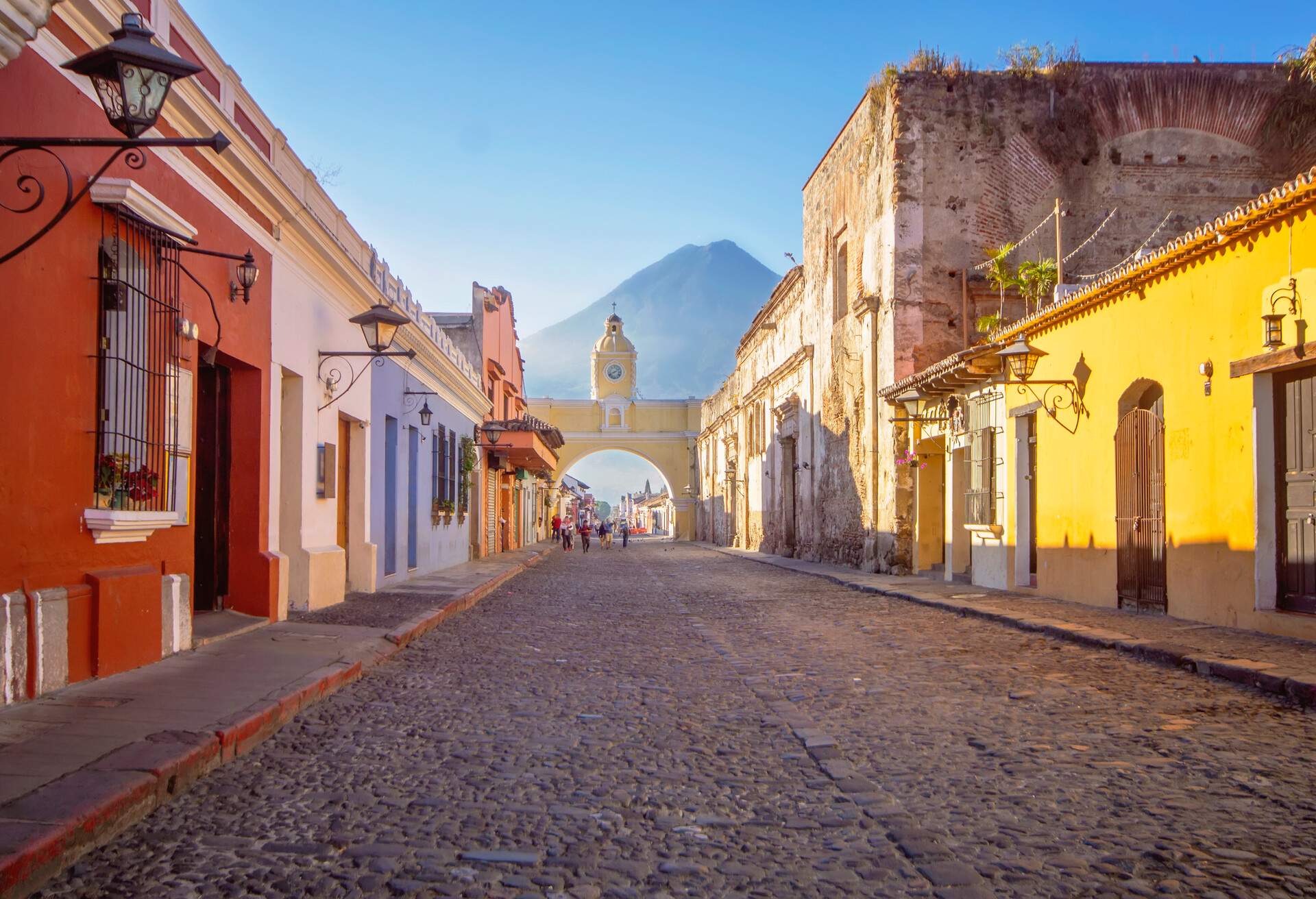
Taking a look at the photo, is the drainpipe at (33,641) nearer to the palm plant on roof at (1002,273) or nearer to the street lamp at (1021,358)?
the street lamp at (1021,358)

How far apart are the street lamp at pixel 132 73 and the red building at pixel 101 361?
0.89 meters

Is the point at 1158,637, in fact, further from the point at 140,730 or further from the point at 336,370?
the point at 336,370

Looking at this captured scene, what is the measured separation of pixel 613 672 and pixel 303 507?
4.59 m

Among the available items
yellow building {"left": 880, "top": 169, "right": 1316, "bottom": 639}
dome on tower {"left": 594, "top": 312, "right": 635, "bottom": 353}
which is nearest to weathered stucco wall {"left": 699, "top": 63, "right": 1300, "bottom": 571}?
yellow building {"left": 880, "top": 169, "right": 1316, "bottom": 639}

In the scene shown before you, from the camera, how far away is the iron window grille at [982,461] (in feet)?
50.6

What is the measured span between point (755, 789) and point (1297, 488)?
22.1 ft

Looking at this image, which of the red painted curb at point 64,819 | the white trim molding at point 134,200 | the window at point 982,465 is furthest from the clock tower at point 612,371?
the red painted curb at point 64,819

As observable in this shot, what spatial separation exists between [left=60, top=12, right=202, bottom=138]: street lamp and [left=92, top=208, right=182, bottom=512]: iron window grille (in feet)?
5.95

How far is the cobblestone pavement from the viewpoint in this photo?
329 cm

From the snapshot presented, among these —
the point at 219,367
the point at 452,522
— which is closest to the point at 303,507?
the point at 219,367

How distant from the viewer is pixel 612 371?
2623 inches

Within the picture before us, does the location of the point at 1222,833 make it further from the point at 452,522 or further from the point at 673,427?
the point at 673,427

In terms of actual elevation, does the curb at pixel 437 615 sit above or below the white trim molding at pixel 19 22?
below

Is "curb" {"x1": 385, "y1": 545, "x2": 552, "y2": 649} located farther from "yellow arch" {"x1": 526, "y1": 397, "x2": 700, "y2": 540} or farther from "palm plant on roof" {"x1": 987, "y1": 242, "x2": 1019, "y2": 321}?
"yellow arch" {"x1": 526, "y1": 397, "x2": 700, "y2": 540}
